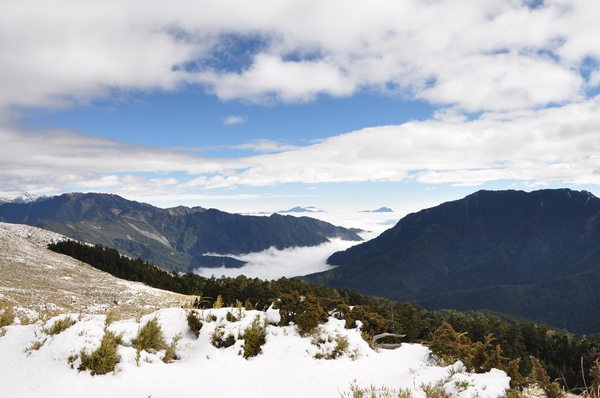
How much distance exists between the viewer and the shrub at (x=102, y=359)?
9898mm

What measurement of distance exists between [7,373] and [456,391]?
1290 centimetres

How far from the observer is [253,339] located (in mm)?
12344

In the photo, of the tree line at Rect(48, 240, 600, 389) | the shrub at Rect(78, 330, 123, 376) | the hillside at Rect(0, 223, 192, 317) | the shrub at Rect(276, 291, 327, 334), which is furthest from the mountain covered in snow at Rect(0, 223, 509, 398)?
the hillside at Rect(0, 223, 192, 317)

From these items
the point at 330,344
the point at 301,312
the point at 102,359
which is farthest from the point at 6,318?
the point at 330,344

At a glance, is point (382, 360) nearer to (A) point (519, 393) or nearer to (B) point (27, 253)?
(A) point (519, 393)

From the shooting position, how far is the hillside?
102 feet

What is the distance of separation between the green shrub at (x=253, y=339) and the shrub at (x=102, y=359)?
407cm

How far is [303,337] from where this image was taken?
13.3m

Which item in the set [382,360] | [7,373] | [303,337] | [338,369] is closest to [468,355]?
[382,360]

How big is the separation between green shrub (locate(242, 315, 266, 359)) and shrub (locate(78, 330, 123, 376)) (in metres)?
4.07

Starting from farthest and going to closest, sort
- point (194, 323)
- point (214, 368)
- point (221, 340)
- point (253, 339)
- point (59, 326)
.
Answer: point (194, 323) → point (221, 340) → point (253, 339) → point (59, 326) → point (214, 368)

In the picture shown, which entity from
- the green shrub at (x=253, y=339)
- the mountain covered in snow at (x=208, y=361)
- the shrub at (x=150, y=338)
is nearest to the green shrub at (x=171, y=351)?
the mountain covered in snow at (x=208, y=361)

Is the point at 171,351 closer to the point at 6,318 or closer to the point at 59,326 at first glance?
the point at 59,326

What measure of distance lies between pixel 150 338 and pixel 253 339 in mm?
3558
